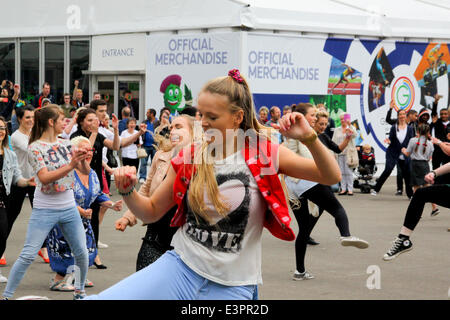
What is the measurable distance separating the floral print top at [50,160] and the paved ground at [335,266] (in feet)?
3.76

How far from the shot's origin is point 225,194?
336 centimetres

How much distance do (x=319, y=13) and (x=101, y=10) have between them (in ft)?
20.3

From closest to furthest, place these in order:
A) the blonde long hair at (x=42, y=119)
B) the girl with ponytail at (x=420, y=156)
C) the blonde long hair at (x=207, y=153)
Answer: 1. the blonde long hair at (x=207, y=153)
2. the blonde long hair at (x=42, y=119)
3. the girl with ponytail at (x=420, y=156)

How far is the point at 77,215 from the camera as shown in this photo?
6598 mm

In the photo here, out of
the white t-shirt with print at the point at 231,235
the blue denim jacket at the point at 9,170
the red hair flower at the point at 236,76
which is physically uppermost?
the red hair flower at the point at 236,76

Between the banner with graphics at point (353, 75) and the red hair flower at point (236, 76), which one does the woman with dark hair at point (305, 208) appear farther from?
the banner with graphics at point (353, 75)

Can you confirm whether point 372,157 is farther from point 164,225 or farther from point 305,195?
point 164,225

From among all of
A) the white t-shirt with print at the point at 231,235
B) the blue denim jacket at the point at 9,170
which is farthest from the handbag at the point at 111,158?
the white t-shirt with print at the point at 231,235

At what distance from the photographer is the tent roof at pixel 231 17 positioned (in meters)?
18.6

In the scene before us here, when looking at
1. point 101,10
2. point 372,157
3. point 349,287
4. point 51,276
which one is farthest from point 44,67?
point 349,287

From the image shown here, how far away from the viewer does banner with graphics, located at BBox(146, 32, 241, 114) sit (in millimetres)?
18438

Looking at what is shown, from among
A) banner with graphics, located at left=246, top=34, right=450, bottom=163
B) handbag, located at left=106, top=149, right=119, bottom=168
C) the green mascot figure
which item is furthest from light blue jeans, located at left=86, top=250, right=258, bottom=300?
the green mascot figure

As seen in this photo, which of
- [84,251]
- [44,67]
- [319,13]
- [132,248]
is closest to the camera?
[84,251]

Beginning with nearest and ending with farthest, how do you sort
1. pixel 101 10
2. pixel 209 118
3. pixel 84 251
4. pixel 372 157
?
pixel 209 118, pixel 84 251, pixel 372 157, pixel 101 10
